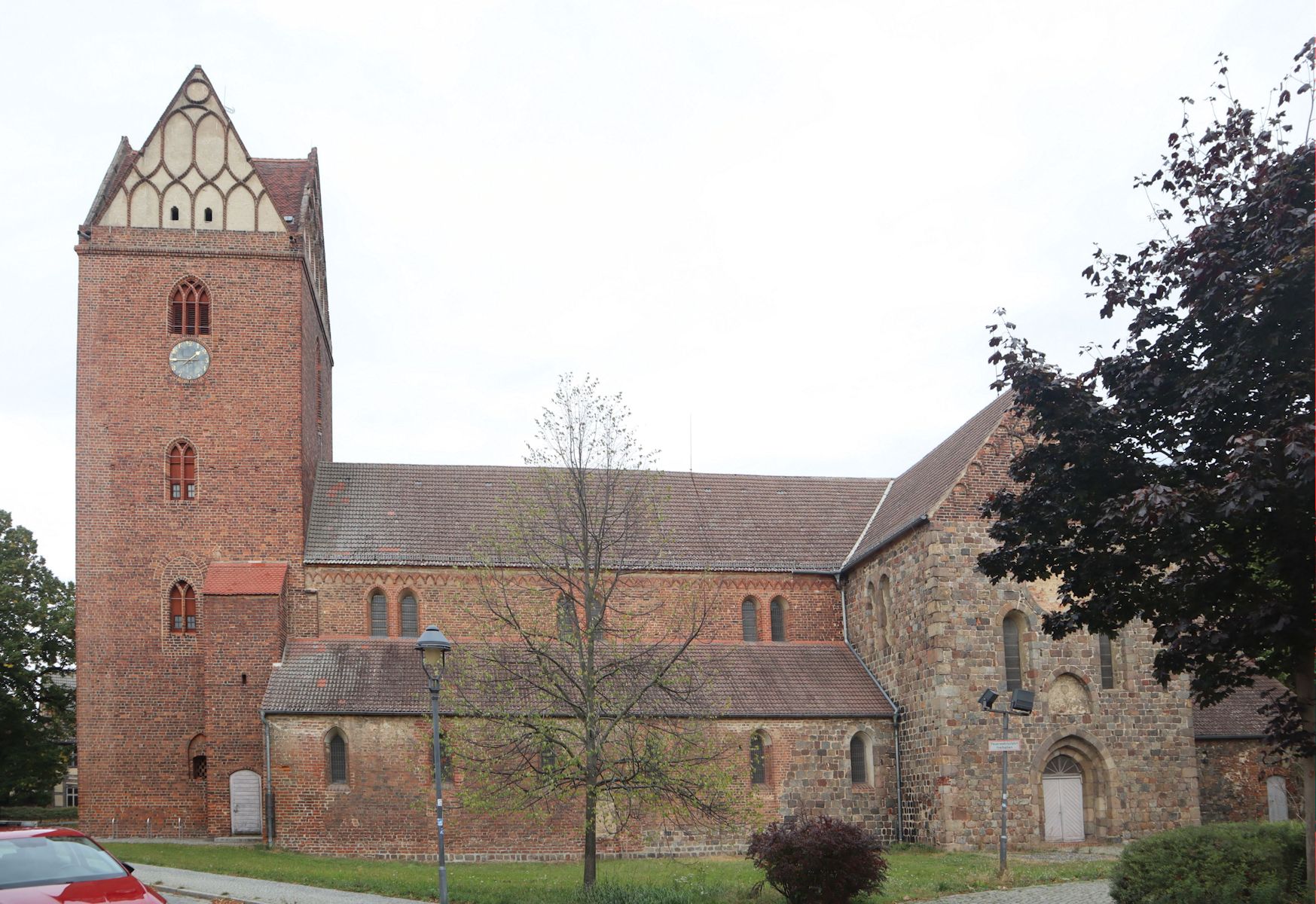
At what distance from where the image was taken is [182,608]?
109ft

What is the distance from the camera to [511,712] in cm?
2062

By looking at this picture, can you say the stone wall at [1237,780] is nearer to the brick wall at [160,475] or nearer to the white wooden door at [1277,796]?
the white wooden door at [1277,796]

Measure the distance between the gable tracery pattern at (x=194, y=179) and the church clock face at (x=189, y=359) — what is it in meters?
3.32

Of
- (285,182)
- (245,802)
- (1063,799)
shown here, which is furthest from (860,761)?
(285,182)

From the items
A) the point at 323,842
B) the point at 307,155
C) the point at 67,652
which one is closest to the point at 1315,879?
the point at 323,842

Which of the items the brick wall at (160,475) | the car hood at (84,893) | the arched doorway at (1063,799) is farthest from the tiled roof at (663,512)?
the car hood at (84,893)

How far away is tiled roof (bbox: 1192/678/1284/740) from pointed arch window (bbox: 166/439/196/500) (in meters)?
26.5

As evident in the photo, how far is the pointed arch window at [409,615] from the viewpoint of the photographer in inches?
1335

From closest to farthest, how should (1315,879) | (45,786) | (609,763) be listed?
(1315,879), (609,763), (45,786)

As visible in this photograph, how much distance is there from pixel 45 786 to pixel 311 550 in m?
21.1

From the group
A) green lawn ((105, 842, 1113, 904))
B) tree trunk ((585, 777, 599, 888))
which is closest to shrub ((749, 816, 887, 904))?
green lawn ((105, 842, 1113, 904))

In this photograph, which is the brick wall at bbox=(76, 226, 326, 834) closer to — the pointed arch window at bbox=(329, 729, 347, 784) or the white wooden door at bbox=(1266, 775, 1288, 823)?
the pointed arch window at bbox=(329, 729, 347, 784)

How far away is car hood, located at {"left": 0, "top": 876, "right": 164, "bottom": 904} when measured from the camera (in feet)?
36.4

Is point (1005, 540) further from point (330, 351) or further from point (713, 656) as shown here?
point (330, 351)
